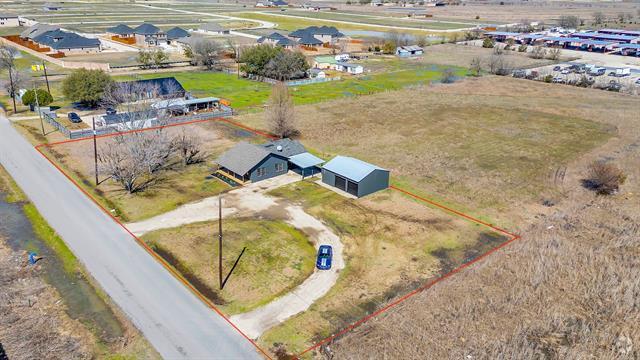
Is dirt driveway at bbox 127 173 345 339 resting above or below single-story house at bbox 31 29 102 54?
below

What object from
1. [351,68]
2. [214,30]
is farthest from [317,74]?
[214,30]

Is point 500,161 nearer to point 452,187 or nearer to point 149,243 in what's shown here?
point 452,187

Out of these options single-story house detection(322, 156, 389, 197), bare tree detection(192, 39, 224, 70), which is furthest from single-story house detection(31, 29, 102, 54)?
single-story house detection(322, 156, 389, 197)

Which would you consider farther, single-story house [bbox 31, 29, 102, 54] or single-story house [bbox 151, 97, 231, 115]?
single-story house [bbox 31, 29, 102, 54]

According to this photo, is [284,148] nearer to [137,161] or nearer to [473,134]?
[137,161]

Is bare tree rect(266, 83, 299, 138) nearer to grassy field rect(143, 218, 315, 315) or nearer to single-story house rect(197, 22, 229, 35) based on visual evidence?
grassy field rect(143, 218, 315, 315)

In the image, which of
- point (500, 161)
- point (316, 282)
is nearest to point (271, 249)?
point (316, 282)
